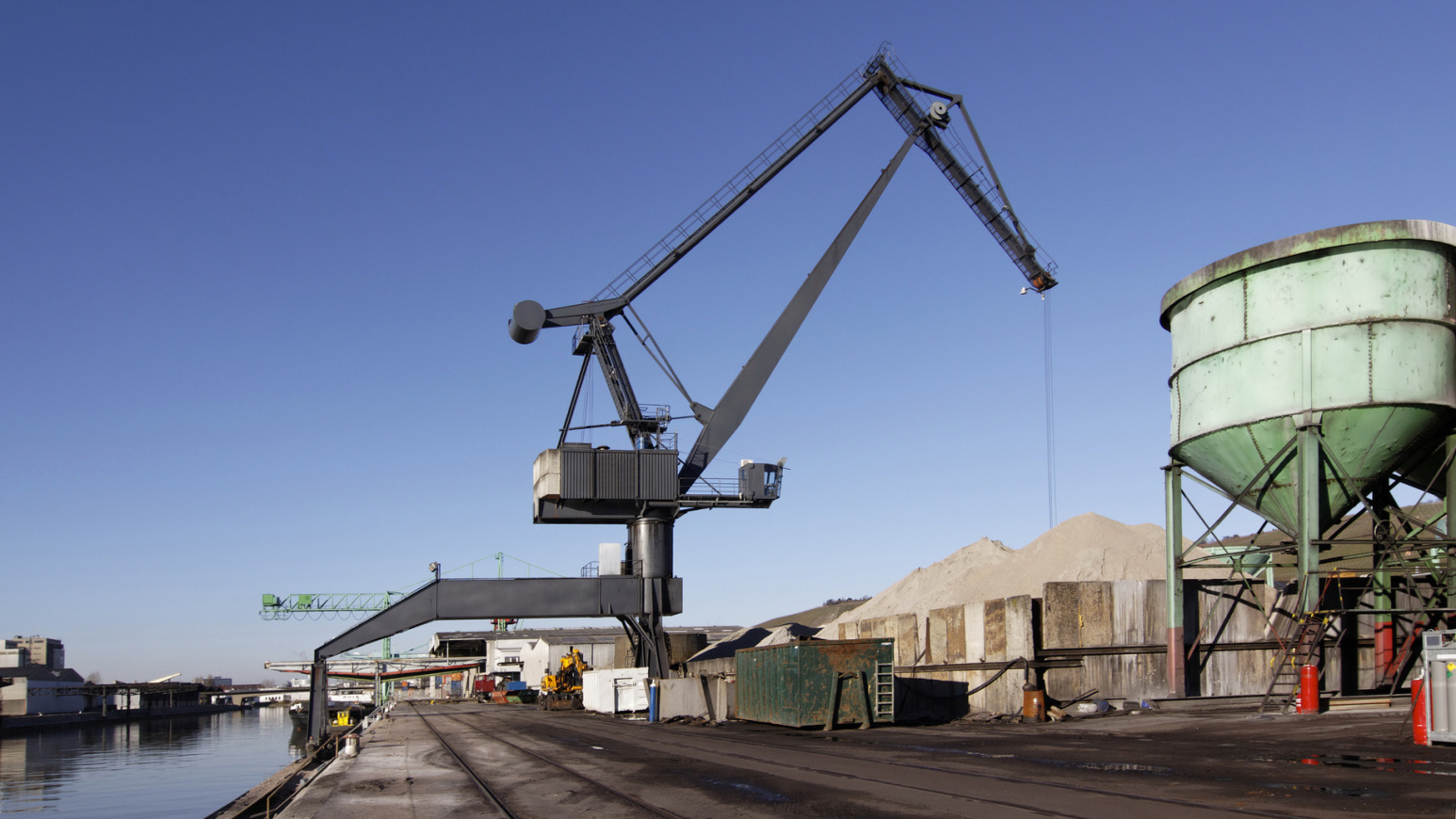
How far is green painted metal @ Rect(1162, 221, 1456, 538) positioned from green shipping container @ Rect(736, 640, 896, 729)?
1036 cm

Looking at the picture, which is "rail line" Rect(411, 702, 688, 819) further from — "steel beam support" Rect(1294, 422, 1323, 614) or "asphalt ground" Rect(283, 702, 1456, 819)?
"steel beam support" Rect(1294, 422, 1323, 614)

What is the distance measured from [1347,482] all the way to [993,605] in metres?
9.32

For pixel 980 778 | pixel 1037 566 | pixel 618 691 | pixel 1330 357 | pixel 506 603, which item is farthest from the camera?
pixel 1037 566

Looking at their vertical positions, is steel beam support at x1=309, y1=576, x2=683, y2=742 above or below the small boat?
above

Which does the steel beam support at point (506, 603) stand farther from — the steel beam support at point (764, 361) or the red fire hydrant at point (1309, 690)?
the red fire hydrant at point (1309, 690)

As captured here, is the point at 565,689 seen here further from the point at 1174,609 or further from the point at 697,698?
the point at 1174,609

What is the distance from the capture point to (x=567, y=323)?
4541 centimetres

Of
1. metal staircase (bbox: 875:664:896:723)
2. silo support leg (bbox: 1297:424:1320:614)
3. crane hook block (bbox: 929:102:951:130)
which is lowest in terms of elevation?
metal staircase (bbox: 875:664:896:723)

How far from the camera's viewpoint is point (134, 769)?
193 feet

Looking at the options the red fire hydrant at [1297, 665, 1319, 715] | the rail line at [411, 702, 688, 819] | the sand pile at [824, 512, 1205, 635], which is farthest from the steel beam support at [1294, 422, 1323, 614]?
the sand pile at [824, 512, 1205, 635]

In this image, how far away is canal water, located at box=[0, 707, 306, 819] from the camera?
1599 inches

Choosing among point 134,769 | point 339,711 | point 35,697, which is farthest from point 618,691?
point 35,697

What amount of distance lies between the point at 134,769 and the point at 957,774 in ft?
197

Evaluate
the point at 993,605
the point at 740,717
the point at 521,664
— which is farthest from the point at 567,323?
the point at 521,664
